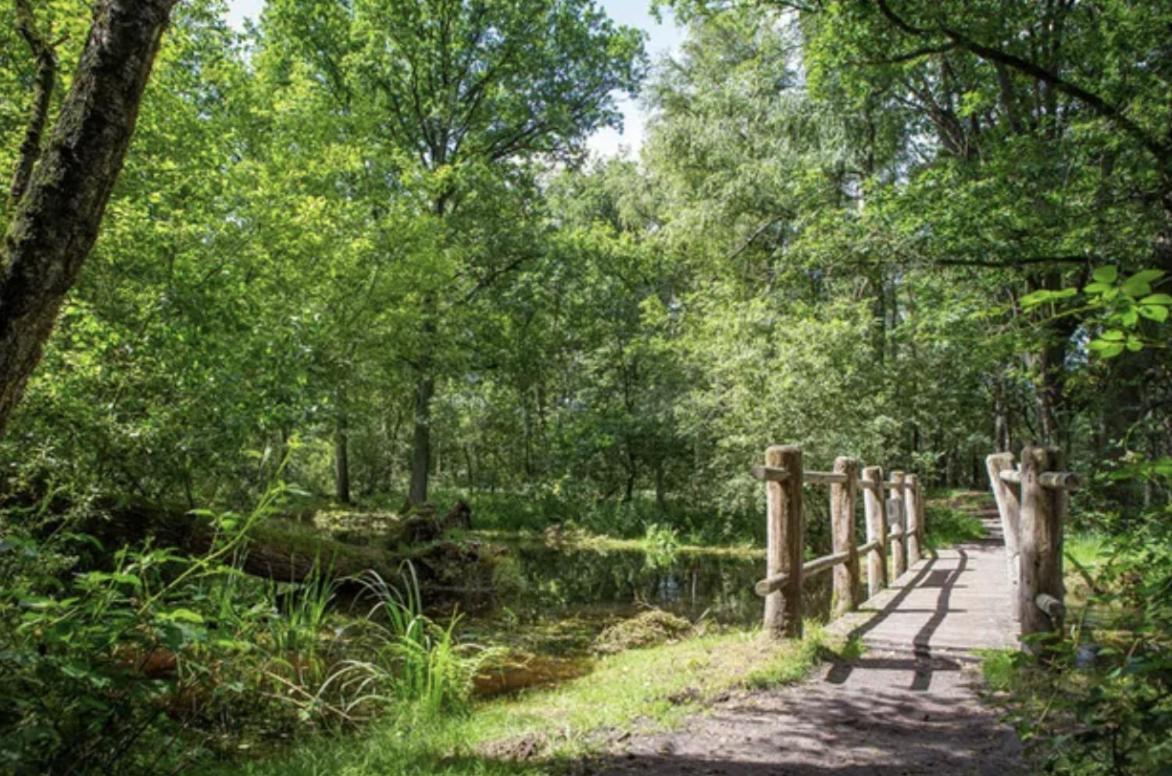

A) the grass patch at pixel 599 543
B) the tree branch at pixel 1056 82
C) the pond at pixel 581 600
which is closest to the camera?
the pond at pixel 581 600

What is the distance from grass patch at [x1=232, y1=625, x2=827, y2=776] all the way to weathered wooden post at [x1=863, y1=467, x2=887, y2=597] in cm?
285

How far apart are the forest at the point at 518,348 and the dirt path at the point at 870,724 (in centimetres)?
26

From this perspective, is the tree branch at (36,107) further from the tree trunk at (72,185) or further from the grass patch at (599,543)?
the grass patch at (599,543)

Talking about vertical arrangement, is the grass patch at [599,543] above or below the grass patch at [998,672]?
below

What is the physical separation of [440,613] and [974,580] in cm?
654

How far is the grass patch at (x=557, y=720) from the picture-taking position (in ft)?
11.2

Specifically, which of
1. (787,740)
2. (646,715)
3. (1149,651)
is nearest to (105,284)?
(646,715)

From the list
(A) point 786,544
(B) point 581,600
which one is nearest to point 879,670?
(A) point 786,544

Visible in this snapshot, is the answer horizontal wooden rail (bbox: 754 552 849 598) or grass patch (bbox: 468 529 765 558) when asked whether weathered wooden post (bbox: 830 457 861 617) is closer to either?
horizontal wooden rail (bbox: 754 552 849 598)

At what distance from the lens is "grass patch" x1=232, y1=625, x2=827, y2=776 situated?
3422 mm

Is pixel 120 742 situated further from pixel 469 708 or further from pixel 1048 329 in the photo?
pixel 1048 329

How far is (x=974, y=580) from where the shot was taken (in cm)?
912

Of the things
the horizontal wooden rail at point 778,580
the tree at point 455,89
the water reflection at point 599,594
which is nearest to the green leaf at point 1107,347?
the horizontal wooden rail at point 778,580

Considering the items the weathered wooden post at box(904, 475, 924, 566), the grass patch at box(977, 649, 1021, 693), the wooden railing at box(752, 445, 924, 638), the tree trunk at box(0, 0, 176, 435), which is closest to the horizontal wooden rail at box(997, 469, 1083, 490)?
the grass patch at box(977, 649, 1021, 693)
